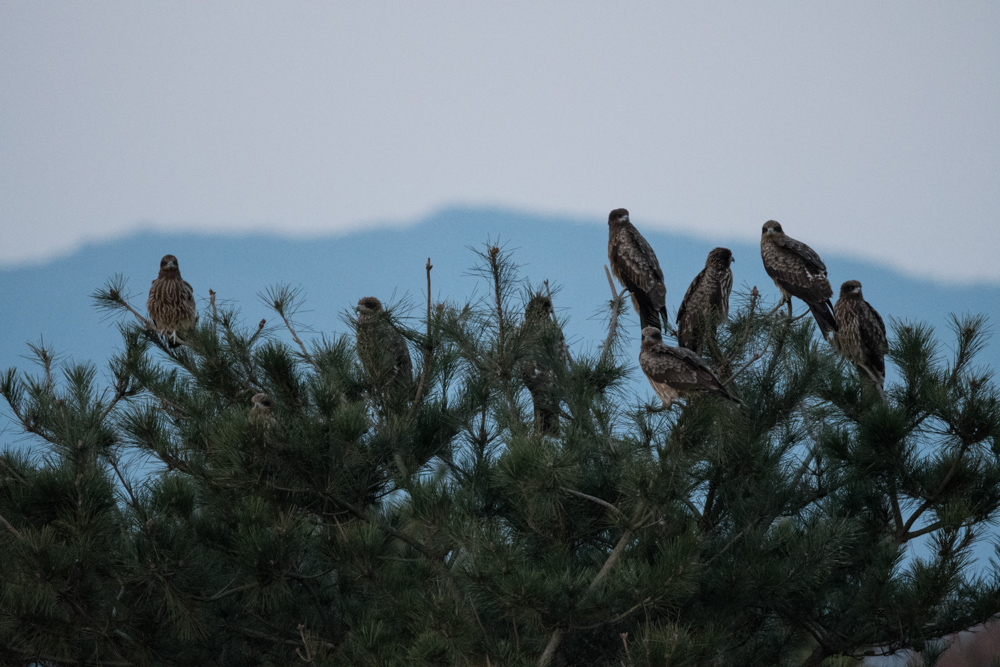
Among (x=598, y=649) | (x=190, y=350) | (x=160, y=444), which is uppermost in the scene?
(x=190, y=350)

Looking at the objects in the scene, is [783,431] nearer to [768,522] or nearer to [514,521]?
[768,522]

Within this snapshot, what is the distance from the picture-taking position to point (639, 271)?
5.87 metres

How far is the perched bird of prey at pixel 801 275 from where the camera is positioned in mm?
5523

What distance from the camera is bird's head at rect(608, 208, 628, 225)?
249 inches

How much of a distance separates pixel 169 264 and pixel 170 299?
0.24 metres

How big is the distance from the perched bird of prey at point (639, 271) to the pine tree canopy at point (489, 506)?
1.39 m

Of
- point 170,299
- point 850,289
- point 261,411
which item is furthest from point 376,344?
point 850,289

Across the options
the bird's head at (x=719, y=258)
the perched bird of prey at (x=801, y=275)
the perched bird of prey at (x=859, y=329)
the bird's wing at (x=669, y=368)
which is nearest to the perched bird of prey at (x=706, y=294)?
the bird's head at (x=719, y=258)

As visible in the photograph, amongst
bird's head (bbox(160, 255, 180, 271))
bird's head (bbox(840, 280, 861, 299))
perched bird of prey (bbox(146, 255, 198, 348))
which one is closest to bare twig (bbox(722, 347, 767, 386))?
bird's head (bbox(840, 280, 861, 299))

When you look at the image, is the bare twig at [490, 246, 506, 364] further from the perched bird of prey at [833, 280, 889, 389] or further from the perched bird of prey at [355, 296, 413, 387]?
the perched bird of prey at [833, 280, 889, 389]

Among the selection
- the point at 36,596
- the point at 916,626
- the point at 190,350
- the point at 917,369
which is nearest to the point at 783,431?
the point at 917,369

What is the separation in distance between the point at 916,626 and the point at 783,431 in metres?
0.96

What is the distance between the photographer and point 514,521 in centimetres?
399

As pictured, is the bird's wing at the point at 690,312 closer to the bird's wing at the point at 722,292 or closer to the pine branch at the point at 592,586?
the bird's wing at the point at 722,292
